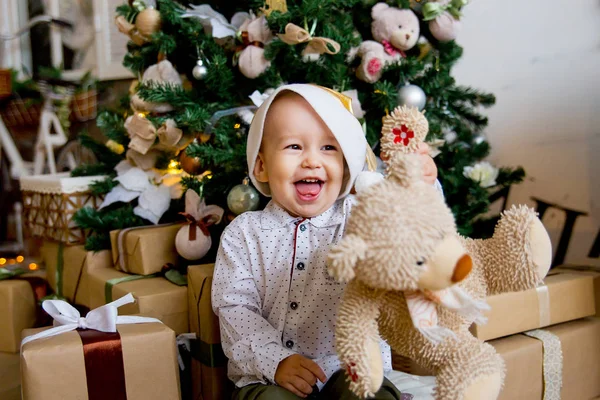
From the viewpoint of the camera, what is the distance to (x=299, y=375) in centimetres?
84

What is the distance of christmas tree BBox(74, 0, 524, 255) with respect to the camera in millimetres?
1232

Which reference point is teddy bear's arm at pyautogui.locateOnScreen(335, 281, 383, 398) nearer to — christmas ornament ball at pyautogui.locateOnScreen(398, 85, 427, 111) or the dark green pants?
the dark green pants

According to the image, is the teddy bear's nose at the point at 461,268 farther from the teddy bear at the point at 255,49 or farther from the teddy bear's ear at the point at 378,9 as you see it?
the teddy bear's ear at the point at 378,9

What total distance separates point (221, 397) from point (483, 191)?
0.77 meters

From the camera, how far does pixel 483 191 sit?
1.40 meters

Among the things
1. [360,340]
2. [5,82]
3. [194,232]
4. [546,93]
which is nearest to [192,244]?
[194,232]

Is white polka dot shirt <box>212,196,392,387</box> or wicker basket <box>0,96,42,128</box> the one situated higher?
wicker basket <box>0,96,42,128</box>

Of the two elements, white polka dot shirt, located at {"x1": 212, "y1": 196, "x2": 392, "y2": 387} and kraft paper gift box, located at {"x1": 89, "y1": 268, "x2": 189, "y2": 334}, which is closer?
white polka dot shirt, located at {"x1": 212, "y1": 196, "x2": 392, "y2": 387}

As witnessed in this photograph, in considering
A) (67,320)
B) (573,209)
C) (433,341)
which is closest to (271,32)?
(67,320)

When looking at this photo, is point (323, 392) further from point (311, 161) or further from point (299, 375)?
point (311, 161)

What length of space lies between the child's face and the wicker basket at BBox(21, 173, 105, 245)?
75 cm

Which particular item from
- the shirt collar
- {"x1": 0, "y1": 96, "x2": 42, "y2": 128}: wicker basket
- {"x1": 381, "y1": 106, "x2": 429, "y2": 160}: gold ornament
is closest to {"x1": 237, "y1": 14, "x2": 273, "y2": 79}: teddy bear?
the shirt collar

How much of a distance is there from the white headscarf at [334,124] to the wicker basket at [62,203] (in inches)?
27.7

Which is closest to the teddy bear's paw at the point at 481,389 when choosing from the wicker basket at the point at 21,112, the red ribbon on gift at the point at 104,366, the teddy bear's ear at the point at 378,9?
the red ribbon on gift at the point at 104,366
